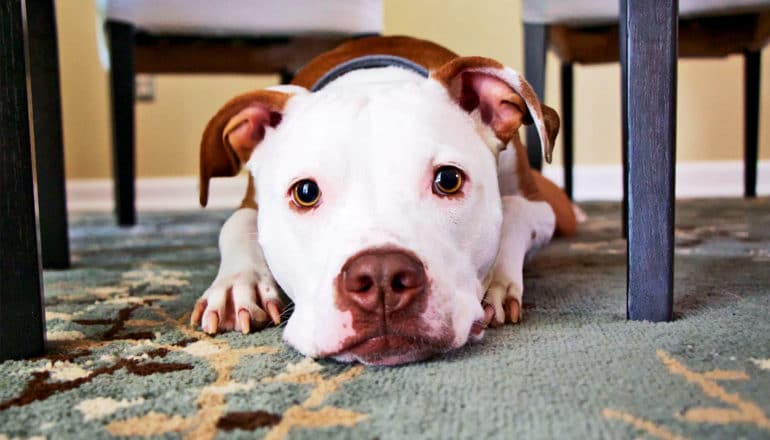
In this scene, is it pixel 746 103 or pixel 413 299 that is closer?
pixel 413 299

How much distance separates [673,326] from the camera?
984 millimetres

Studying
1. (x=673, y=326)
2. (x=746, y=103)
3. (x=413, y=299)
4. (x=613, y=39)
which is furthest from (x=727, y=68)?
(x=413, y=299)

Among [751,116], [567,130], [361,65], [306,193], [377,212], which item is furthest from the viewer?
[751,116]

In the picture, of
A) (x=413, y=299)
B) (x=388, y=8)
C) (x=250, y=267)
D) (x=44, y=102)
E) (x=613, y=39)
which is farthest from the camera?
(x=388, y=8)

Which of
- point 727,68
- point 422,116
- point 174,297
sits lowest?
point 174,297

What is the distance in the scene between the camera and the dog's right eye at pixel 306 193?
102 cm

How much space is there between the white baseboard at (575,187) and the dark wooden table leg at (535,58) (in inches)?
51.7

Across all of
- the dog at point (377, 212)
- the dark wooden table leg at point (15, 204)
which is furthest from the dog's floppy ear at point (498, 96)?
the dark wooden table leg at point (15, 204)

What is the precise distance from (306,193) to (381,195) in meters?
0.13

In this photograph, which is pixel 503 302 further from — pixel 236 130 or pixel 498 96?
pixel 236 130

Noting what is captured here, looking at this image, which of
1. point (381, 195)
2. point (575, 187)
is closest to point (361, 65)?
point (381, 195)

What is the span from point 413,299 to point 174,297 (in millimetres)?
664

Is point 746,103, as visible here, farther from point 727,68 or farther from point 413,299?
point 413,299

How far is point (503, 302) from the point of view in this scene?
1095 millimetres
